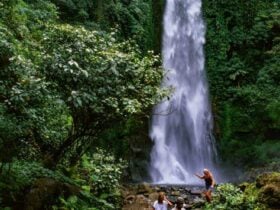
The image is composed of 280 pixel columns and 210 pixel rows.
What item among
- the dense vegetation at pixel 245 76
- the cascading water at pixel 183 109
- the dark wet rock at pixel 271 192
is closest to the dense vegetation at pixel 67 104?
the dense vegetation at pixel 245 76

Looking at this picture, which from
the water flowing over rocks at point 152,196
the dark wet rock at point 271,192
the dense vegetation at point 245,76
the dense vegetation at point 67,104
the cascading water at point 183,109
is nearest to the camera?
the dense vegetation at point 67,104

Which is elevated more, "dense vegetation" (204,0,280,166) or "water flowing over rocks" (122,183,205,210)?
"dense vegetation" (204,0,280,166)

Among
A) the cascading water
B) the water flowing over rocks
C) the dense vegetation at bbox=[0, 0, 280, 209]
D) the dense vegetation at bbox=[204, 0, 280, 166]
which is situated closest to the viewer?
the dense vegetation at bbox=[0, 0, 280, 209]

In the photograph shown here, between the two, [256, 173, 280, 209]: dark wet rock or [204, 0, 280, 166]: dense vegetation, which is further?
[204, 0, 280, 166]: dense vegetation

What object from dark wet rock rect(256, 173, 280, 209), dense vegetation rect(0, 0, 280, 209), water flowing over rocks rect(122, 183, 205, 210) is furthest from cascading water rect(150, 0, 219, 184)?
dark wet rock rect(256, 173, 280, 209)

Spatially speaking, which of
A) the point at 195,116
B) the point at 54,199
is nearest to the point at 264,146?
the point at 195,116

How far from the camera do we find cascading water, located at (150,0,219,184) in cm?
2230

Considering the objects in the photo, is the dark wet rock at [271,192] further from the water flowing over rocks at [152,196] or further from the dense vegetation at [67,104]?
the dense vegetation at [67,104]

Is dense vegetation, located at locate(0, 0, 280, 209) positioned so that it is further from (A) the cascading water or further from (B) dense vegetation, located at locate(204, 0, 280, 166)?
(A) the cascading water

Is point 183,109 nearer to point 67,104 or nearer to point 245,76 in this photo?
point 245,76

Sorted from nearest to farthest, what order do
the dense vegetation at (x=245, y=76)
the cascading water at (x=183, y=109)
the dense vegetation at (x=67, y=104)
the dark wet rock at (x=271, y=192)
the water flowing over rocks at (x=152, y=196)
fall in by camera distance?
the dense vegetation at (x=67, y=104), the dark wet rock at (x=271, y=192), the water flowing over rocks at (x=152, y=196), the cascading water at (x=183, y=109), the dense vegetation at (x=245, y=76)

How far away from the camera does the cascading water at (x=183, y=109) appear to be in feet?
73.2

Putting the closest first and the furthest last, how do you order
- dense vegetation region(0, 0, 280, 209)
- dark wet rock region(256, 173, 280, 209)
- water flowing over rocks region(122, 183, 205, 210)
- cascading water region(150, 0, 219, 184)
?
dense vegetation region(0, 0, 280, 209)
dark wet rock region(256, 173, 280, 209)
water flowing over rocks region(122, 183, 205, 210)
cascading water region(150, 0, 219, 184)

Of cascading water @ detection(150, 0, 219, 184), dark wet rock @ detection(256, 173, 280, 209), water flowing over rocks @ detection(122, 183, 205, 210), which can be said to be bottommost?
dark wet rock @ detection(256, 173, 280, 209)
